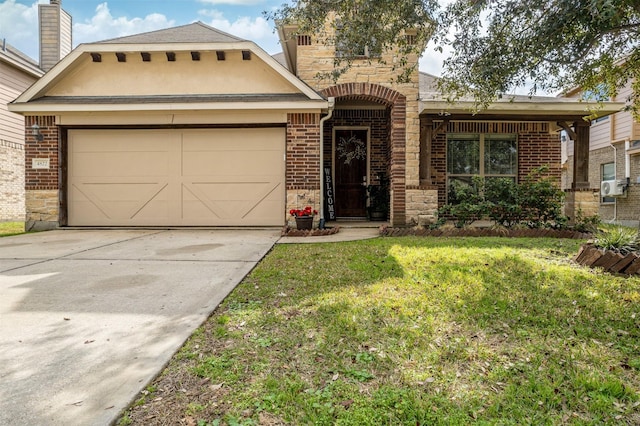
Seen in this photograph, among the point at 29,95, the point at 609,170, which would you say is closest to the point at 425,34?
the point at 29,95

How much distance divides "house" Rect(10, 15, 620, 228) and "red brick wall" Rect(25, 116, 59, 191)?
0.02 meters

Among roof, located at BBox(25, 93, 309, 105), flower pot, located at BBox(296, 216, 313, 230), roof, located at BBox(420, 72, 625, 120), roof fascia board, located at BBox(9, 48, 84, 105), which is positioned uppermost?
roof fascia board, located at BBox(9, 48, 84, 105)

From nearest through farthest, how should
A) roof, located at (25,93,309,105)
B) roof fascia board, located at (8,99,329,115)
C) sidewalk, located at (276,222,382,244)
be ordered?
1. sidewalk, located at (276,222,382,244)
2. roof fascia board, located at (8,99,329,115)
3. roof, located at (25,93,309,105)

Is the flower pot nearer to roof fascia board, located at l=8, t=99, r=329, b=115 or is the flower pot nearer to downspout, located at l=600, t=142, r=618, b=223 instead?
roof fascia board, located at l=8, t=99, r=329, b=115

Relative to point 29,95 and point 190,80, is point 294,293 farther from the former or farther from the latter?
point 29,95

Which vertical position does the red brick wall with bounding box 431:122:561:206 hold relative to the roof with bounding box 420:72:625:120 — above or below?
below

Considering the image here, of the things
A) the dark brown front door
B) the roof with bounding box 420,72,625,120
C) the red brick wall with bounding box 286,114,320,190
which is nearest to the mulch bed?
the red brick wall with bounding box 286,114,320,190

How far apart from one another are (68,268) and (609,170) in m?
18.1

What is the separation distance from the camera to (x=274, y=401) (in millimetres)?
1826

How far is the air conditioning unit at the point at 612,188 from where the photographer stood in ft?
45.2

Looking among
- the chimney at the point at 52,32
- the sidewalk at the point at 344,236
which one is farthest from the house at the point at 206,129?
the chimney at the point at 52,32

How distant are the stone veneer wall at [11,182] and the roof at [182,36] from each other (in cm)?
689

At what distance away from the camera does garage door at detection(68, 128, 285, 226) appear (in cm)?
872

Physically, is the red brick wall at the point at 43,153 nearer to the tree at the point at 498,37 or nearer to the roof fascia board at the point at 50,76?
the roof fascia board at the point at 50,76
